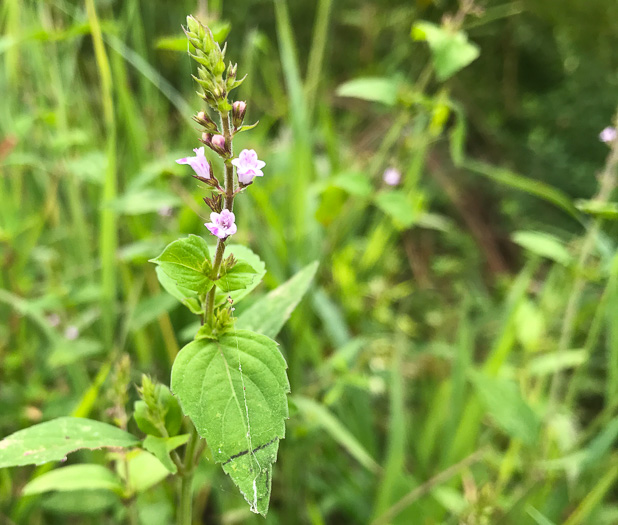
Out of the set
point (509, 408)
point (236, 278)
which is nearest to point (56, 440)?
point (236, 278)

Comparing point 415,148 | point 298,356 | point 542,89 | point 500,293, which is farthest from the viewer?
point 542,89

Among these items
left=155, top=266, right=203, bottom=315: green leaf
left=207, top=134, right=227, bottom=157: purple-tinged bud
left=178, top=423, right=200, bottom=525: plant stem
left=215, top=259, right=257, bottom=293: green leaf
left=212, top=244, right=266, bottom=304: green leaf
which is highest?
left=207, top=134, right=227, bottom=157: purple-tinged bud

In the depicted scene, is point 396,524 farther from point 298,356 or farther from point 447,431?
point 298,356

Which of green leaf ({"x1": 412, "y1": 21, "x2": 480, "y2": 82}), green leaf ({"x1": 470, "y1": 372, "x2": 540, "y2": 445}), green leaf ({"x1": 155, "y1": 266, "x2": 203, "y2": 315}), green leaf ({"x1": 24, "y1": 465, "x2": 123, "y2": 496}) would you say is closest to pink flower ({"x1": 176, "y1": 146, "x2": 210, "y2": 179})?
green leaf ({"x1": 155, "y1": 266, "x2": 203, "y2": 315})

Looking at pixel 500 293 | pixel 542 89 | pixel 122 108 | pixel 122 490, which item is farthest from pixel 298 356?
pixel 542 89

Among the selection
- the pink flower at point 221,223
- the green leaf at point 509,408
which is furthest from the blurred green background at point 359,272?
the pink flower at point 221,223

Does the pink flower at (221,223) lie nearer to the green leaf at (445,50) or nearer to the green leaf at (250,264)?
the green leaf at (250,264)

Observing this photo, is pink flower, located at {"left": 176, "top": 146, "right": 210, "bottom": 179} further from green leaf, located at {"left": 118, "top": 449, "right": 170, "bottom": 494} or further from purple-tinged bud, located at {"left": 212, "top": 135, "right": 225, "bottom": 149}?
green leaf, located at {"left": 118, "top": 449, "right": 170, "bottom": 494}
